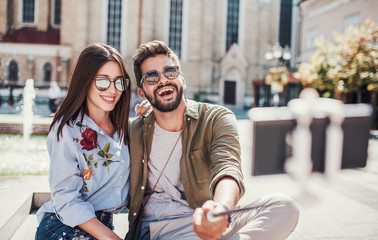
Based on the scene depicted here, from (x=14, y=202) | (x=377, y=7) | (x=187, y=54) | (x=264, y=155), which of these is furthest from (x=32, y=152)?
(x=187, y=54)

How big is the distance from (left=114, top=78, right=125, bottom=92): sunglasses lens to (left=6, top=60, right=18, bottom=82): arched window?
1271 inches

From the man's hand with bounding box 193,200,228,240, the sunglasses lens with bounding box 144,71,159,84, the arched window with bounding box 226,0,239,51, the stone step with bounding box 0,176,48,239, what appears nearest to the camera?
the man's hand with bounding box 193,200,228,240

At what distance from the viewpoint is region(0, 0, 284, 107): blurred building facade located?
99.7ft

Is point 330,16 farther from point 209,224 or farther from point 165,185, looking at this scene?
point 209,224

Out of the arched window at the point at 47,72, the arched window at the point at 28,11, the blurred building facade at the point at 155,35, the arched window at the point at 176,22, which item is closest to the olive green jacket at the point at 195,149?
the blurred building facade at the point at 155,35

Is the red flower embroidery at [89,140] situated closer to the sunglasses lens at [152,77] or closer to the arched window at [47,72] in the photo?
the sunglasses lens at [152,77]

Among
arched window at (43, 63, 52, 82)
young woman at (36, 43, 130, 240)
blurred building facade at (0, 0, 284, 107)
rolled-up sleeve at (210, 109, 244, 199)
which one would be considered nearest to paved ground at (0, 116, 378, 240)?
rolled-up sleeve at (210, 109, 244, 199)

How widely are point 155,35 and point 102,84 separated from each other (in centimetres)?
2996

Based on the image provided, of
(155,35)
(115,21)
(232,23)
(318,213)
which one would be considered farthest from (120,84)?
(232,23)

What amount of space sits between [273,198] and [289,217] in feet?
0.49

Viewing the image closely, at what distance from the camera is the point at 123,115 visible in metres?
2.54

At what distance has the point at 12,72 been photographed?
3089 centimetres

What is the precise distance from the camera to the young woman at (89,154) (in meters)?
2.07

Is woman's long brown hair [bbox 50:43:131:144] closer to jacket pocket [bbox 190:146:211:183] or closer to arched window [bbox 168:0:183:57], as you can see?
jacket pocket [bbox 190:146:211:183]
